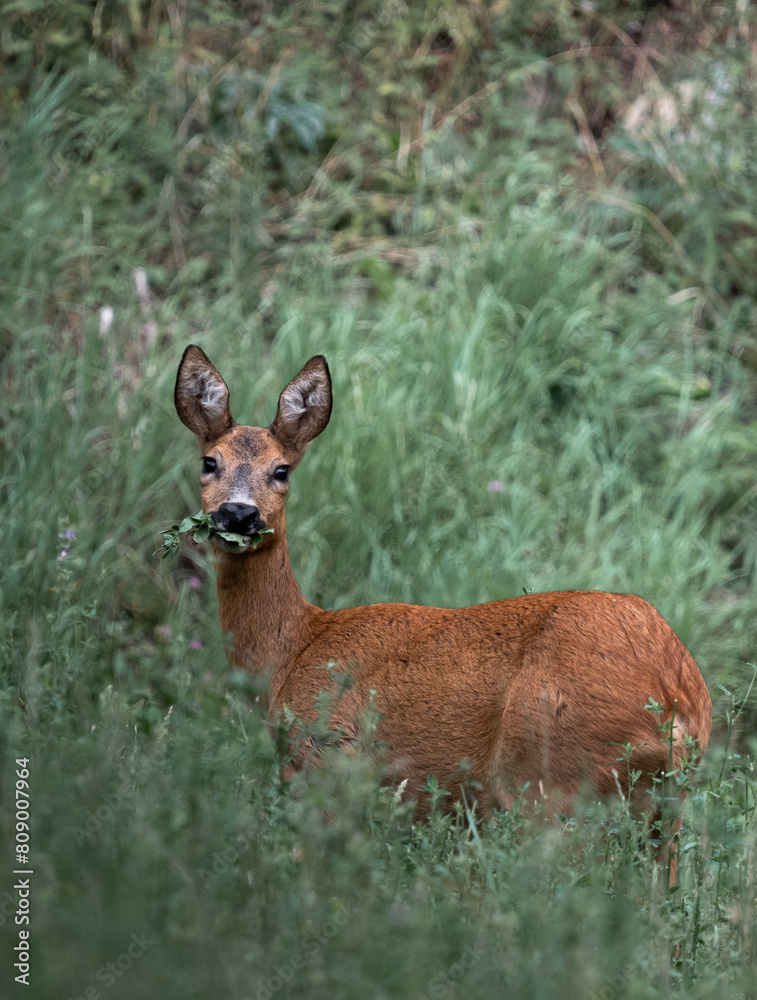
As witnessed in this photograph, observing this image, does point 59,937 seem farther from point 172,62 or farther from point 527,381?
point 172,62

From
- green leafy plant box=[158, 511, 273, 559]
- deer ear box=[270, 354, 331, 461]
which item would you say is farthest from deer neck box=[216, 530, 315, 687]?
Result: deer ear box=[270, 354, 331, 461]

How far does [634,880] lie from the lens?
7.23 feet

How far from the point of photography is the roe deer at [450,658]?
2799 millimetres

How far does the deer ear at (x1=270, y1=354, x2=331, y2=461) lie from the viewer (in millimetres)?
3646

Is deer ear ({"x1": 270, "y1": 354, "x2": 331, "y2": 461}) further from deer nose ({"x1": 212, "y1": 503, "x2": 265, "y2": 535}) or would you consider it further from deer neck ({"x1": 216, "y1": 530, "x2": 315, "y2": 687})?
deer nose ({"x1": 212, "y1": 503, "x2": 265, "y2": 535})

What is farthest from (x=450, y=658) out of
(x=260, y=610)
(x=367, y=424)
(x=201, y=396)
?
(x=367, y=424)

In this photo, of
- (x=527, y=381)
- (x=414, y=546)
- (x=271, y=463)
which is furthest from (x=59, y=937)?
(x=527, y=381)

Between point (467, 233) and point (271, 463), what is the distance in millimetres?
3719

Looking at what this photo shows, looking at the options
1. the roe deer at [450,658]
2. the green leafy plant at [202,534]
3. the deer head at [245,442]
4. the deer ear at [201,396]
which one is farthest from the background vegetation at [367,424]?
the deer ear at [201,396]

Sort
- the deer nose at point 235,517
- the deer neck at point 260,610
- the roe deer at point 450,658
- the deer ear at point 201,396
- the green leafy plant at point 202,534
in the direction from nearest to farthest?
the roe deer at point 450,658
the green leafy plant at point 202,534
the deer nose at point 235,517
the deer neck at point 260,610
the deer ear at point 201,396

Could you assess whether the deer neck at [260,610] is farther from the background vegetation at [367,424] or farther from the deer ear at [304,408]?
the deer ear at [304,408]

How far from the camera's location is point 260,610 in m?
3.46

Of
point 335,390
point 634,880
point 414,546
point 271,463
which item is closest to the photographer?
point 634,880

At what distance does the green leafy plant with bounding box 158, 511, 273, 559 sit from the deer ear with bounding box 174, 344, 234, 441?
483 mm
